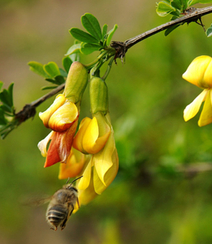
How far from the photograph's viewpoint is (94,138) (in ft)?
2.39

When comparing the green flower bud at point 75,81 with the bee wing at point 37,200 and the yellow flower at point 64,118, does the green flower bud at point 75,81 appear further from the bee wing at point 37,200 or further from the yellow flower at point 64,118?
the bee wing at point 37,200

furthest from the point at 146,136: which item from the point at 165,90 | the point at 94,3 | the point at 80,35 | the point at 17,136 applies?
the point at 94,3

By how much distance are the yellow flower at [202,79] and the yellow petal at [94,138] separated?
204 mm

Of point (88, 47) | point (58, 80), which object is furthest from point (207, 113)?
point (58, 80)

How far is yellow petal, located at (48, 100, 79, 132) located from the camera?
69 centimetres

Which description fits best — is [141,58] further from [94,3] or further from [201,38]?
[94,3]

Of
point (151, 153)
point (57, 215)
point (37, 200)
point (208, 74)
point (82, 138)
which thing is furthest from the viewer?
point (151, 153)

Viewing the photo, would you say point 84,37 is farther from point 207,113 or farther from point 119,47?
point 207,113

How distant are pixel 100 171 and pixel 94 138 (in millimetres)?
80

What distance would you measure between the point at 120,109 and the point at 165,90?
0.47 m

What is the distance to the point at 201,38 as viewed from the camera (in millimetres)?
1676

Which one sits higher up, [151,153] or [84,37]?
[84,37]

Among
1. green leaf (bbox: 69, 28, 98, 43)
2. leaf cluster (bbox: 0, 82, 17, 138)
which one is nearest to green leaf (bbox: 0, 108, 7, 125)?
leaf cluster (bbox: 0, 82, 17, 138)

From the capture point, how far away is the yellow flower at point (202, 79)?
649mm
